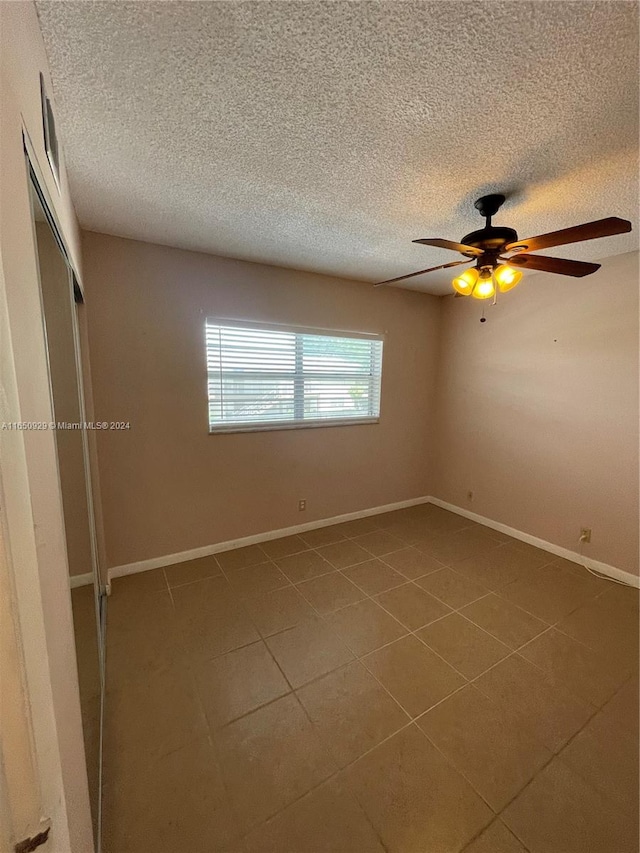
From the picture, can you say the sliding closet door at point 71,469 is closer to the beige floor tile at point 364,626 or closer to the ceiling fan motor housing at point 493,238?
the beige floor tile at point 364,626

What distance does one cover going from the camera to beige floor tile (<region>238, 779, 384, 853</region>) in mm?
1118

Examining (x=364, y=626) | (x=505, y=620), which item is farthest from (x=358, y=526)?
(x=505, y=620)

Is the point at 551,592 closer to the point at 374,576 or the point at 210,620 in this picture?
the point at 374,576

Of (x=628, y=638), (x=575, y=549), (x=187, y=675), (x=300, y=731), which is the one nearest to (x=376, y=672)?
(x=300, y=731)

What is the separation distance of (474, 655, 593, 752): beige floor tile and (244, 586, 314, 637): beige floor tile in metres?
1.06

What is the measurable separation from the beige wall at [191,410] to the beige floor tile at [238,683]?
1195 mm

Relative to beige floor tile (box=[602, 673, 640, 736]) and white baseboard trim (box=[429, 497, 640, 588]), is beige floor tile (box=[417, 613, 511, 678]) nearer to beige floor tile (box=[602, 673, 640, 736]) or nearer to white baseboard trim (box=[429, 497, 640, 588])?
beige floor tile (box=[602, 673, 640, 736])

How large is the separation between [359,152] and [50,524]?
5.67 feet

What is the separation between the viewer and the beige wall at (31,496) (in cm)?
52

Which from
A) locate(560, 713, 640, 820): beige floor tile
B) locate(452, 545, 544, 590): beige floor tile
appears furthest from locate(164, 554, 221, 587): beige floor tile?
locate(560, 713, 640, 820): beige floor tile

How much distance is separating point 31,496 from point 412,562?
2816 mm

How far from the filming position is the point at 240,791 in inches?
49.9

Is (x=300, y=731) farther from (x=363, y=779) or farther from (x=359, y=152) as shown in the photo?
(x=359, y=152)

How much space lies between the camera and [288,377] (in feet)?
10.2
